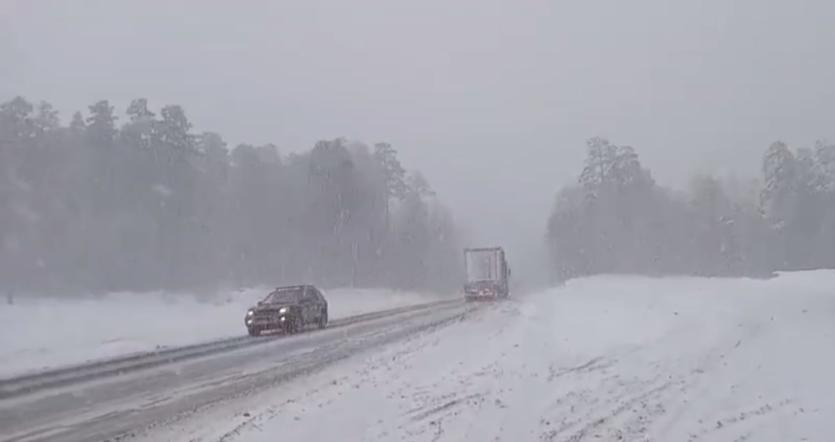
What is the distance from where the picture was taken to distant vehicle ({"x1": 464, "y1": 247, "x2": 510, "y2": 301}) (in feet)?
204

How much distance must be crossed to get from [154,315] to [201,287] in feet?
88.5

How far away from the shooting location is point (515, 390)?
13.5 meters

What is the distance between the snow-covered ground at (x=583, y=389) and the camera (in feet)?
34.7

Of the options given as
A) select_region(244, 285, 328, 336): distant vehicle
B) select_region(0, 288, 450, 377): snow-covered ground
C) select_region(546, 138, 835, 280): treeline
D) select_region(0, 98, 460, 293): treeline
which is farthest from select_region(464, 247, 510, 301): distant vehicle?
select_region(546, 138, 835, 280): treeline

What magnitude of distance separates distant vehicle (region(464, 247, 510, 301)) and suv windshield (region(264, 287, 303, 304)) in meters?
27.4

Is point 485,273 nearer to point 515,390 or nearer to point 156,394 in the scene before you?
point 156,394

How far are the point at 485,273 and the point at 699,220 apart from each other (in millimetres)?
42923

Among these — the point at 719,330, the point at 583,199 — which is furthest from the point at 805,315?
the point at 583,199

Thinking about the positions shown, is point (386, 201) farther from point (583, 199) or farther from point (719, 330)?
point (719, 330)

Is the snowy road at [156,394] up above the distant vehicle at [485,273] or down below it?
below

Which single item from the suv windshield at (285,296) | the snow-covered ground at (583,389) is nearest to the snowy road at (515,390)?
the snow-covered ground at (583,389)

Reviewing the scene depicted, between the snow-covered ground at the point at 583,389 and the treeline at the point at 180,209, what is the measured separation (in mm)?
47606

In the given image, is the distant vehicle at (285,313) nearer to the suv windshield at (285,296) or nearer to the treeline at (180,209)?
the suv windshield at (285,296)

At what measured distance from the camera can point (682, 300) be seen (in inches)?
1194
